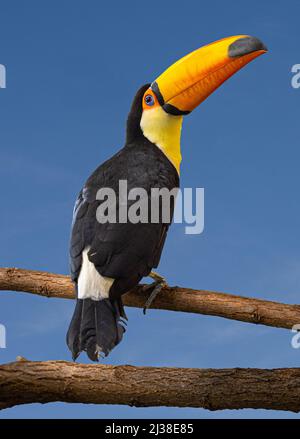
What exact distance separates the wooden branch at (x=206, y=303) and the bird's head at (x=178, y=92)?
1.16 meters

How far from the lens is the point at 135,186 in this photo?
16.5 ft

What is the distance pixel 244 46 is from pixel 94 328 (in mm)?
2710

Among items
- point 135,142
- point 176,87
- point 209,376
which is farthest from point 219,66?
point 209,376

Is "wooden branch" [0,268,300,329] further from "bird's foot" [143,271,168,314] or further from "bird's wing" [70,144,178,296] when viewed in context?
"bird's wing" [70,144,178,296]

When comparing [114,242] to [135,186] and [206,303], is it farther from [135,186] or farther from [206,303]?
[206,303]

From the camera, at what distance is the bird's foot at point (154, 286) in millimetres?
5164

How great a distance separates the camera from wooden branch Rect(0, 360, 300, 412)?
3930mm

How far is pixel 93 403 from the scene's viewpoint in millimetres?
4027

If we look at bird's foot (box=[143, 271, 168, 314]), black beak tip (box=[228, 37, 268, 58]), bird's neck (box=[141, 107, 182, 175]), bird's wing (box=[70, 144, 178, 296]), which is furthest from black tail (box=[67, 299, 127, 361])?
black beak tip (box=[228, 37, 268, 58])

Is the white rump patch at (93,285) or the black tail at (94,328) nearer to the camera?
the black tail at (94,328)

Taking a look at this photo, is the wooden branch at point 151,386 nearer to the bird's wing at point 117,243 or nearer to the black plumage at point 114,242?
the black plumage at point 114,242

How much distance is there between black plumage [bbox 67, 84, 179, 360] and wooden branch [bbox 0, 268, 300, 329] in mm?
464

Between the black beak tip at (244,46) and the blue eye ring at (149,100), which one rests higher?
the black beak tip at (244,46)

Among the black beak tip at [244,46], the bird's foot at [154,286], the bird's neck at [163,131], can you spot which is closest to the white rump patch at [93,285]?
the bird's foot at [154,286]
